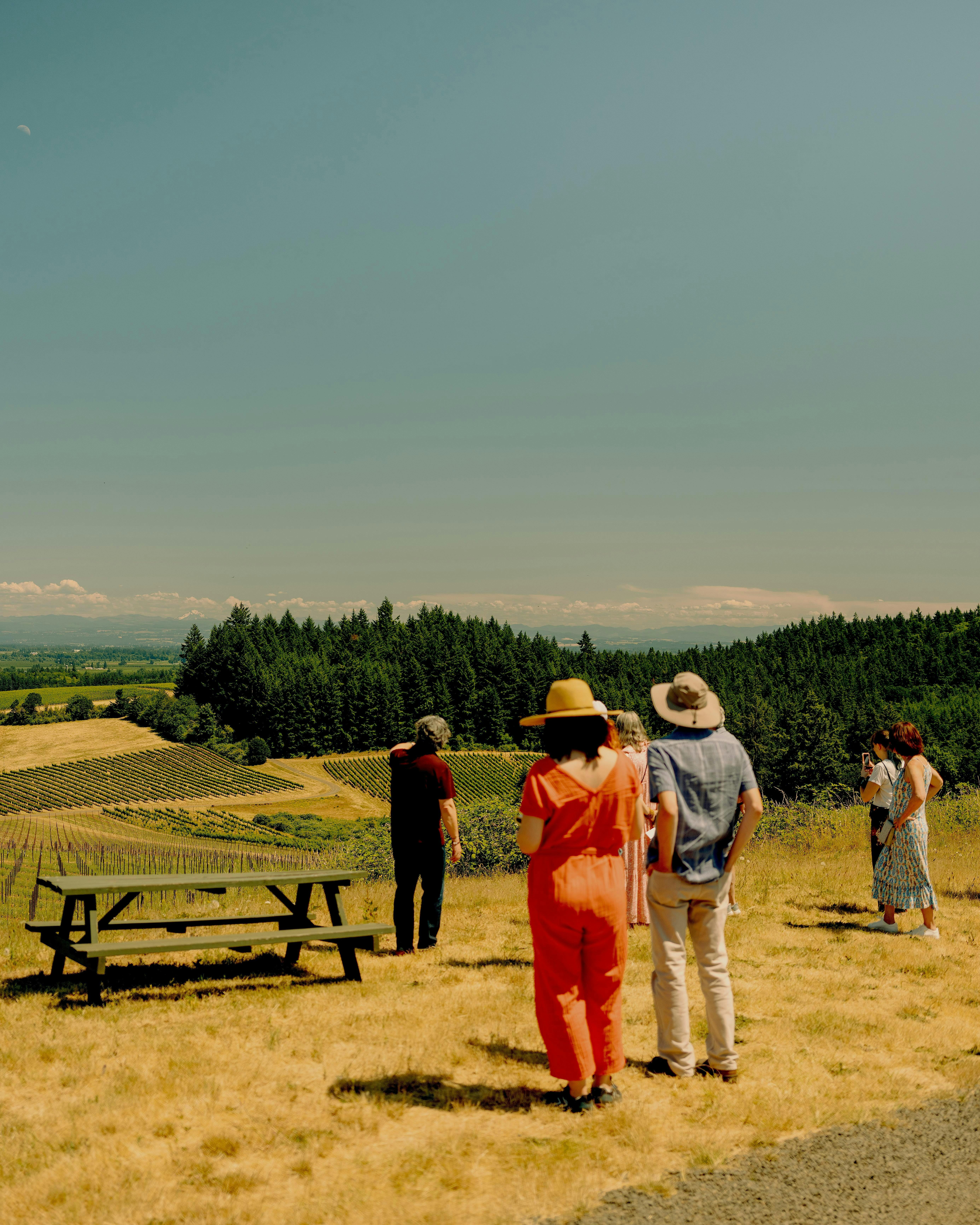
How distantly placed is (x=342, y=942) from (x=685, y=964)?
2.98 meters

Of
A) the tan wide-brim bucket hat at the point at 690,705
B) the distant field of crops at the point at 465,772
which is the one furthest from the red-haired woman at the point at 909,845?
the distant field of crops at the point at 465,772

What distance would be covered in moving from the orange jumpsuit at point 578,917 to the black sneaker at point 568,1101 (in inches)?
7.4

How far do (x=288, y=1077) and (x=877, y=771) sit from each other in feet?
23.0

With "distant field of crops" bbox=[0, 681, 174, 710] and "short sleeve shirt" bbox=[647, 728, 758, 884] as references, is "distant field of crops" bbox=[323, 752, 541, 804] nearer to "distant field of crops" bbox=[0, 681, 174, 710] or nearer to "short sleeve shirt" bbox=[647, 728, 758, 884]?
"distant field of crops" bbox=[0, 681, 174, 710]

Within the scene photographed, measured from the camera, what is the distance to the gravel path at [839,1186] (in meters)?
3.59

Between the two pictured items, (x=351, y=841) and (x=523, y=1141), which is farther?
(x=351, y=841)

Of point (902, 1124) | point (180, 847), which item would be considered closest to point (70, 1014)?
point (902, 1124)

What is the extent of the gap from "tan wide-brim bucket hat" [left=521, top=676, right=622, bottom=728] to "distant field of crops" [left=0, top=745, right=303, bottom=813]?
97.9 metres

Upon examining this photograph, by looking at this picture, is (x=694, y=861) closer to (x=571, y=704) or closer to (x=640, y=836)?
(x=571, y=704)

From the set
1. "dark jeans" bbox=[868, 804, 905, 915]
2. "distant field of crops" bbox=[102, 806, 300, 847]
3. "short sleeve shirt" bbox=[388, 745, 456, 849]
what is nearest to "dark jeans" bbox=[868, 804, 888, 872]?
"dark jeans" bbox=[868, 804, 905, 915]

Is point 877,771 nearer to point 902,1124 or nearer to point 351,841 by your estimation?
point 902,1124

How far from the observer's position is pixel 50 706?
505ft

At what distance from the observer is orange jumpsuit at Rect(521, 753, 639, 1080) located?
4242mm

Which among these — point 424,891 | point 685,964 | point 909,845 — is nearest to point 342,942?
point 424,891
